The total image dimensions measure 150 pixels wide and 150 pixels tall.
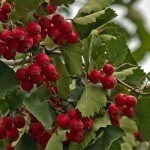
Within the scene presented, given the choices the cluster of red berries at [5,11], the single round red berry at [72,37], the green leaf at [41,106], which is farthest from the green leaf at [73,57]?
the cluster of red berries at [5,11]

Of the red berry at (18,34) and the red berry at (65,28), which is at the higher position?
the red berry at (65,28)

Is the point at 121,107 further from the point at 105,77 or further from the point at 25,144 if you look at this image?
the point at 25,144

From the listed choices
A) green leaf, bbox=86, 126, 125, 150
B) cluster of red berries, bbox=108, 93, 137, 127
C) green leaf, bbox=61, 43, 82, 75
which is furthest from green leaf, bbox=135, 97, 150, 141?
green leaf, bbox=61, 43, 82, 75

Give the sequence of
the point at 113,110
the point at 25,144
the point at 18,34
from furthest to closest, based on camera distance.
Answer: the point at 25,144
the point at 113,110
the point at 18,34

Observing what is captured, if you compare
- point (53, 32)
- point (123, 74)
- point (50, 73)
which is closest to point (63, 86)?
point (50, 73)

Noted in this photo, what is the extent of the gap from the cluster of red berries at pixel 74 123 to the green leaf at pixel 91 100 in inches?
1.3

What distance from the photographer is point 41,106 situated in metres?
2.13

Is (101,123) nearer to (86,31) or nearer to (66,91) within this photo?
(66,91)

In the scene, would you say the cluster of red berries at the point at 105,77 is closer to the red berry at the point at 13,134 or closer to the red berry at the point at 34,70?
the red berry at the point at 34,70

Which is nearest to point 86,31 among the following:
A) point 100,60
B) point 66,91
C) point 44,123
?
point 100,60

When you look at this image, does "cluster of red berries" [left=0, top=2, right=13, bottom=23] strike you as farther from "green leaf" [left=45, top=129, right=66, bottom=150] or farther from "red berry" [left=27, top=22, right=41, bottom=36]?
"green leaf" [left=45, top=129, right=66, bottom=150]

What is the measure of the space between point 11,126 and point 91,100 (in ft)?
1.08

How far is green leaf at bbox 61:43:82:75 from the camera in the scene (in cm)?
219

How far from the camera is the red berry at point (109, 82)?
7.03 feet
